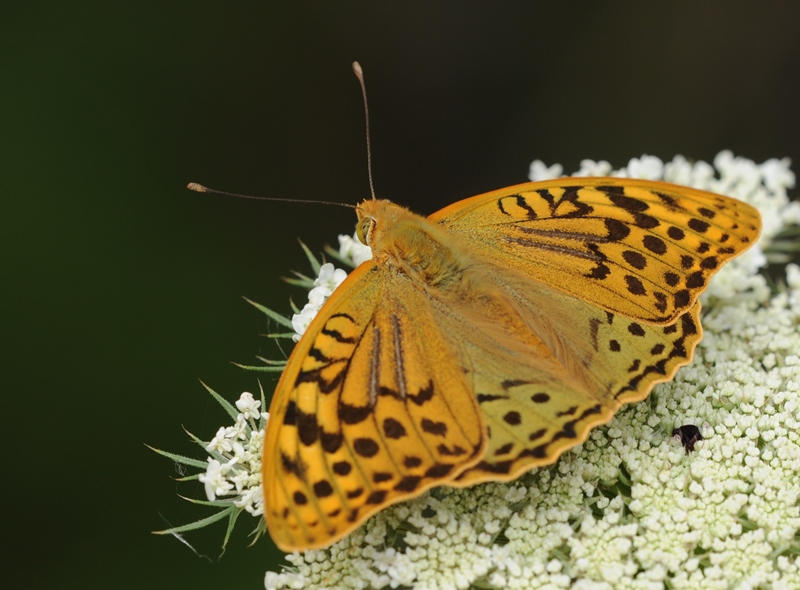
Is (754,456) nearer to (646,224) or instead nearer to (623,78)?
(646,224)

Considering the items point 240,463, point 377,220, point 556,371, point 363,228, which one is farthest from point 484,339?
point 240,463

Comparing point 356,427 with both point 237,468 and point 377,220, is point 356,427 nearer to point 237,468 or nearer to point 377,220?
point 237,468

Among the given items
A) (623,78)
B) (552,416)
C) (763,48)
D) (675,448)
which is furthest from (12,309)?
(763,48)

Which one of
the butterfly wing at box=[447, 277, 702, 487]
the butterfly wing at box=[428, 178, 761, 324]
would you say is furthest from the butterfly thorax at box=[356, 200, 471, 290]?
the butterfly wing at box=[447, 277, 702, 487]

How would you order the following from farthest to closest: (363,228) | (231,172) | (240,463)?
(231,172) → (363,228) → (240,463)

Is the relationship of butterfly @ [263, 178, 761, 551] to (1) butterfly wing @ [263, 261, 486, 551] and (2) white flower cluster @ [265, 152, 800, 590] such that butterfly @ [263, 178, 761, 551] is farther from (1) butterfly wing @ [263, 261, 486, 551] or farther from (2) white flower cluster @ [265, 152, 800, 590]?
(2) white flower cluster @ [265, 152, 800, 590]
